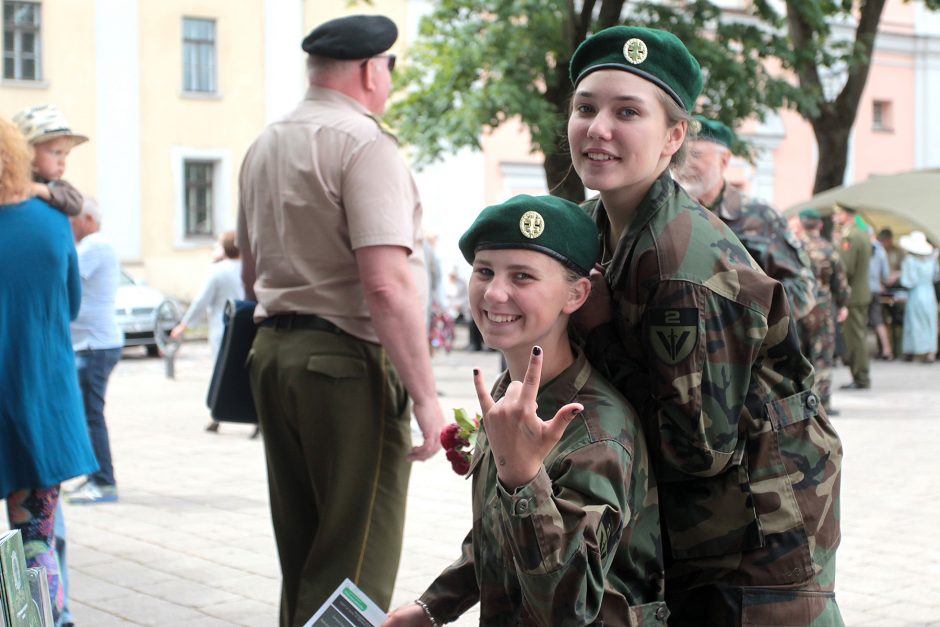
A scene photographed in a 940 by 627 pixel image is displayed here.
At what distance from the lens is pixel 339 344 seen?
407cm

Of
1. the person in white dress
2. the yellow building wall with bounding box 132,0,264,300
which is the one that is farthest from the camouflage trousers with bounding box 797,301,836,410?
the yellow building wall with bounding box 132,0,264,300

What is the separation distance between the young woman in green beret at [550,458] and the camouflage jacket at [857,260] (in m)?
13.8

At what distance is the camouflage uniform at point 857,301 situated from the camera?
15.5 metres

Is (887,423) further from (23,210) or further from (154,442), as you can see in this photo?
(23,210)

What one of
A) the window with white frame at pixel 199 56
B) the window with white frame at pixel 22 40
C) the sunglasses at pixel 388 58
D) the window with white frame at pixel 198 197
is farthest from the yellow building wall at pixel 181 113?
the sunglasses at pixel 388 58

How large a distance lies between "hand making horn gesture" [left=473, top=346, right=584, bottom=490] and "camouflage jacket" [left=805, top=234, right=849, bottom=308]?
431 inches

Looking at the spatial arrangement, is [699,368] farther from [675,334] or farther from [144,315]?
[144,315]

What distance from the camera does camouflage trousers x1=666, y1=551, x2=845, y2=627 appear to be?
252 centimetres

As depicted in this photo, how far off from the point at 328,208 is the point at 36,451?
1246 mm

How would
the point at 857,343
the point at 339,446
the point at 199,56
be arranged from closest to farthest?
the point at 339,446, the point at 857,343, the point at 199,56

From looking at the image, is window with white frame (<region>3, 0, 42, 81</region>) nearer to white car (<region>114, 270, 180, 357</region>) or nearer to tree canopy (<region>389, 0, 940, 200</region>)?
white car (<region>114, 270, 180, 357</region>)

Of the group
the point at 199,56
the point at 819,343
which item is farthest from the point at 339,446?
the point at 199,56

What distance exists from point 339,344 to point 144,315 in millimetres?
17379

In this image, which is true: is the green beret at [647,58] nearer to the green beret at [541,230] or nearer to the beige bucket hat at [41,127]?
the green beret at [541,230]
